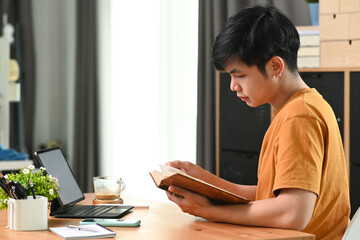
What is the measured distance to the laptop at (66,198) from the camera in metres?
1.76

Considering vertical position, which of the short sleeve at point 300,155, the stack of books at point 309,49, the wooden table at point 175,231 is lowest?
the wooden table at point 175,231

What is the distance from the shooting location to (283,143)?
1.54 metres

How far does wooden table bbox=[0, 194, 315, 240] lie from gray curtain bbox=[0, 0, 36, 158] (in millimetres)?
4151

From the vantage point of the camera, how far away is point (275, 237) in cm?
145

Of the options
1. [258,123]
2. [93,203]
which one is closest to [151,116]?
[258,123]

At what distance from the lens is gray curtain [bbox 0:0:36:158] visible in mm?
5754

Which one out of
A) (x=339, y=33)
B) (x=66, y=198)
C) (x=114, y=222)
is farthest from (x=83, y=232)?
(x=339, y=33)

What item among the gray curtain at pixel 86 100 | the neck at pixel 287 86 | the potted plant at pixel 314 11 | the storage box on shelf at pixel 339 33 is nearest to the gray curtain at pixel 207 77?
the potted plant at pixel 314 11

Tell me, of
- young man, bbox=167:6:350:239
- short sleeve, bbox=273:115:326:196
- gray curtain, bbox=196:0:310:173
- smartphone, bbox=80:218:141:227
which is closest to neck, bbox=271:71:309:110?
young man, bbox=167:6:350:239

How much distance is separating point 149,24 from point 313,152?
10.7 ft

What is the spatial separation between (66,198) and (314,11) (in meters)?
2.02

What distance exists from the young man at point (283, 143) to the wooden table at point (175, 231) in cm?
3

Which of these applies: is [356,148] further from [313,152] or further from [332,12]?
[313,152]

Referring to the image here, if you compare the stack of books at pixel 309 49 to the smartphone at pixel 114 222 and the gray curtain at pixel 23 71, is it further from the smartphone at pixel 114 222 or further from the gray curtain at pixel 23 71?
the gray curtain at pixel 23 71
